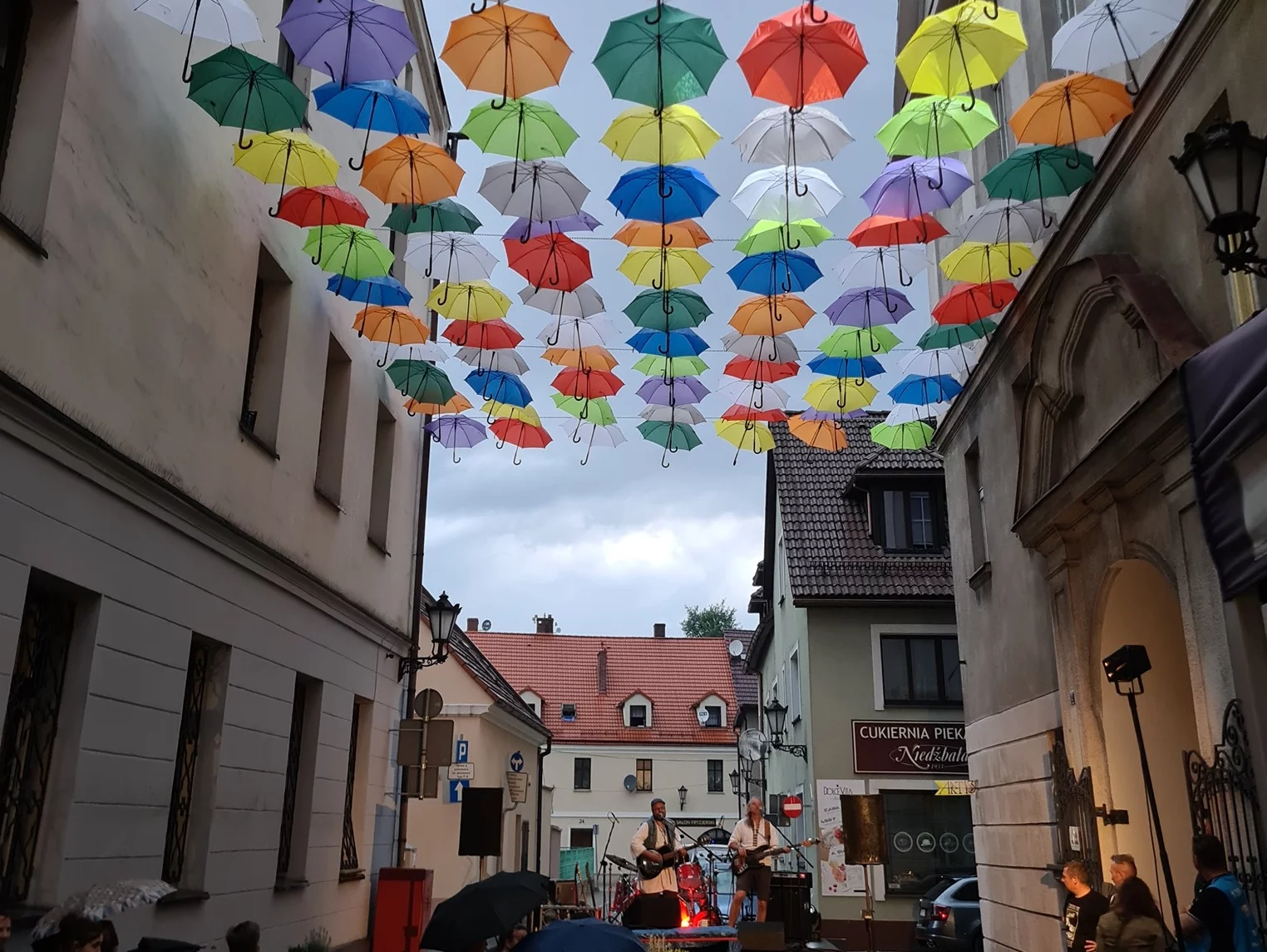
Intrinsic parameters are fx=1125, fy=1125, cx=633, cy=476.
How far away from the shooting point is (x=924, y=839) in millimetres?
21984

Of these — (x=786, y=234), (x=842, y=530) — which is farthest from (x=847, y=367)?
(x=842, y=530)

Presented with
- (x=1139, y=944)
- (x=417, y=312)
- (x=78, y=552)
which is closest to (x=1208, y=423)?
(x=1139, y=944)

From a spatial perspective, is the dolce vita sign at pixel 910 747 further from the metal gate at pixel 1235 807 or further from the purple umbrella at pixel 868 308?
the metal gate at pixel 1235 807

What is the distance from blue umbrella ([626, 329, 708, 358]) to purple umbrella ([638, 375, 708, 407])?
929mm

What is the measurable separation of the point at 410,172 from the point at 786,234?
11.3 feet

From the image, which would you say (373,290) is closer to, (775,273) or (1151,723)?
(775,273)

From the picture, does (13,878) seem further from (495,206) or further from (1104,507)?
(1104,507)

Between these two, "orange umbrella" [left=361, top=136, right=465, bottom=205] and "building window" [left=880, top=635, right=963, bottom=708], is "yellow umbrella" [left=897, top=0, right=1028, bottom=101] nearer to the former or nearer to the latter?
"orange umbrella" [left=361, top=136, right=465, bottom=205]

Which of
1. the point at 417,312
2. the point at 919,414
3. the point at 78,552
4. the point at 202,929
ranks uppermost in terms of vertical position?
the point at 417,312

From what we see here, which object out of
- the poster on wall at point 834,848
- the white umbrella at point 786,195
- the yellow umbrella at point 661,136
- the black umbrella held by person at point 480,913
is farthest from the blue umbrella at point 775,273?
the poster on wall at point 834,848

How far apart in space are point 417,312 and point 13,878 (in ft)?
36.4

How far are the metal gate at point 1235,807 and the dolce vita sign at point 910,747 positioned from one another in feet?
49.7

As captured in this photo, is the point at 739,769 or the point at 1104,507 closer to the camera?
the point at 1104,507

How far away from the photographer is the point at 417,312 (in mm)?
16891
